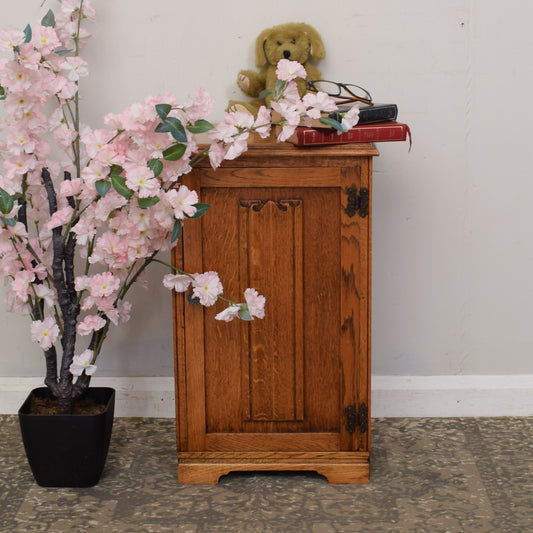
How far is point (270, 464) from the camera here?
7.47 feet

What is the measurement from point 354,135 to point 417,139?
0.49 metres

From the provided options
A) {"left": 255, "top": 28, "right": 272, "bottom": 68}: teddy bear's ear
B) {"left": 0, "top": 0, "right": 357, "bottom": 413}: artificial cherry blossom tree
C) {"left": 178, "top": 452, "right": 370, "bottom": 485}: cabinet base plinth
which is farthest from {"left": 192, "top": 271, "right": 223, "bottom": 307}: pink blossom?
{"left": 255, "top": 28, "right": 272, "bottom": 68}: teddy bear's ear

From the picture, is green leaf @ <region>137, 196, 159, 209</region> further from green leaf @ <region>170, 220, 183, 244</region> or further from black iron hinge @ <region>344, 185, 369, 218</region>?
black iron hinge @ <region>344, 185, 369, 218</region>

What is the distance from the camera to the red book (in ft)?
6.82

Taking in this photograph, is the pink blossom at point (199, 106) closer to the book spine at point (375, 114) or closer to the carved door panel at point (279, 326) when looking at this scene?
the carved door panel at point (279, 326)

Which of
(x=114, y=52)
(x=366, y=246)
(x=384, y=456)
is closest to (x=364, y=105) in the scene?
(x=366, y=246)

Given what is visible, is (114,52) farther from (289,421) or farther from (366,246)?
(289,421)

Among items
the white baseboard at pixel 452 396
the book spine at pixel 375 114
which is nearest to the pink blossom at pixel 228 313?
the book spine at pixel 375 114

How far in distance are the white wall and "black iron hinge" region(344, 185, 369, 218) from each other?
1.45 ft

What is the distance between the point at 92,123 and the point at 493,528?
160 cm

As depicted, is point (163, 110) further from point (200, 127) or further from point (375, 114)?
point (375, 114)

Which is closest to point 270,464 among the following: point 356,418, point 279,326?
point 356,418

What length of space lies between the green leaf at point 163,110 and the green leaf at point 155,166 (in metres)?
0.10

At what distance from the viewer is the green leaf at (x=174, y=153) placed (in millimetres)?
1970
